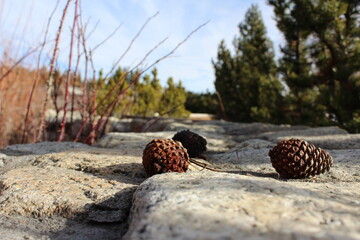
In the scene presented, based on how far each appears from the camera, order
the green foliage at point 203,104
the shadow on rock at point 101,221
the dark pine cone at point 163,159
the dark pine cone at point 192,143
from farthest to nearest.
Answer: the green foliage at point 203,104 → the dark pine cone at point 192,143 → the dark pine cone at point 163,159 → the shadow on rock at point 101,221

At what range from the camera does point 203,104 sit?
497 inches

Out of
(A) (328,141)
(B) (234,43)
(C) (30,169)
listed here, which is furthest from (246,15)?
(C) (30,169)

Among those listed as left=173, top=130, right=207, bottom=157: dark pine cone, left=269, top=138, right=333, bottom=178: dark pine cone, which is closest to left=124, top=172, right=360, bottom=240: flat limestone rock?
left=269, top=138, right=333, bottom=178: dark pine cone

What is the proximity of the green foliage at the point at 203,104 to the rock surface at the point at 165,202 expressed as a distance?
35.1ft

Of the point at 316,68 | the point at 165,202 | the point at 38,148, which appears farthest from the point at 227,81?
the point at 165,202

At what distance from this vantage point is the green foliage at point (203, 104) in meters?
12.2

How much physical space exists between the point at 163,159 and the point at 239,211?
0.48 metres

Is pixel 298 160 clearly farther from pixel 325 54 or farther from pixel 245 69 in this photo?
pixel 245 69

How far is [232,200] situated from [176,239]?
0.19 m

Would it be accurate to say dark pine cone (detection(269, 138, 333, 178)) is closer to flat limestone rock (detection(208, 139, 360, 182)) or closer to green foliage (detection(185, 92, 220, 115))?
flat limestone rock (detection(208, 139, 360, 182))

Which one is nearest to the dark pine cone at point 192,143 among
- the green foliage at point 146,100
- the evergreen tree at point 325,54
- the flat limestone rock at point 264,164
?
the flat limestone rock at point 264,164

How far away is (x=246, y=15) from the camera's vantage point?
1262cm

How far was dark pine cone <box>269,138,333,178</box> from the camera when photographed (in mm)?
1090

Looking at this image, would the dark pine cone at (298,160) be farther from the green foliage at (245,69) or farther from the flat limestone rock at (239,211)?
the green foliage at (245,69)
